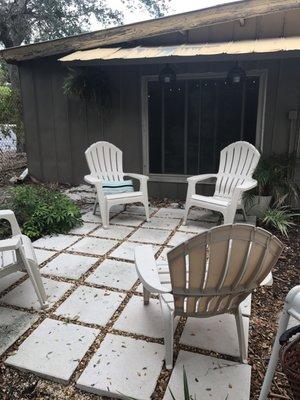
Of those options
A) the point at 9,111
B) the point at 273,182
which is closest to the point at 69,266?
the point at 273,182

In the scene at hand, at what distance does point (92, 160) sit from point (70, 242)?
1.36 metres

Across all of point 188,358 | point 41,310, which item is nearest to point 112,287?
point 41,310

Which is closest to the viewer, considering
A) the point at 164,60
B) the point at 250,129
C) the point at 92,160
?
the point at 164,60

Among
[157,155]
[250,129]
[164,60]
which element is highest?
[164,60]

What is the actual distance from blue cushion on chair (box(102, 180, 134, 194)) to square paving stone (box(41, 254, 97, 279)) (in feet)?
3.86

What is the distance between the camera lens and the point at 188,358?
1.86 m

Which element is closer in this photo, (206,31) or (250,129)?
(206,31)

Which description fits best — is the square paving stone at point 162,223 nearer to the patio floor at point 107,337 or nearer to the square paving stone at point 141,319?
the patio floor at point 107,337

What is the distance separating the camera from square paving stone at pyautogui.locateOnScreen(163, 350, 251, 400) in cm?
163

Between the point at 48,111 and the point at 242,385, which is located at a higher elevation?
the point at 48,111

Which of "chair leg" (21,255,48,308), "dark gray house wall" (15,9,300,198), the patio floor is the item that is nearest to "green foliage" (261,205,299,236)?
"dark gray house wall" (15,9,300,198)

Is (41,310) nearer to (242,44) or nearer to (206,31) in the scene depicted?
(242,44)

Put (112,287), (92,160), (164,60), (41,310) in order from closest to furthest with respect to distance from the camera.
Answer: (41,310) < (112,287) < (164,60) < (92,160)

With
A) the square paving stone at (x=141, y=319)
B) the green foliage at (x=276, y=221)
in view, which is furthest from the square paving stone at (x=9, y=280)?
the green foliage at (x=276, y=221)
